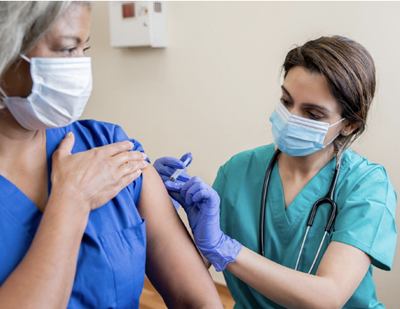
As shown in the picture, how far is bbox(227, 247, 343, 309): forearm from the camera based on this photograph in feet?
3.94

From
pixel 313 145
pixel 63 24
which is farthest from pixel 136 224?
pixel 313 145

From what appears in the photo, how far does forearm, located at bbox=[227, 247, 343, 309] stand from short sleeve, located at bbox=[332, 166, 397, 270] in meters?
0.16

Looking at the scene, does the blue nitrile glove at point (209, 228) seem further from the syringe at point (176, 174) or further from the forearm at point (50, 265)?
the forearm at point (50, 265)

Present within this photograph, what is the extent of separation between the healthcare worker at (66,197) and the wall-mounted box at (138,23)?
1.45 metres

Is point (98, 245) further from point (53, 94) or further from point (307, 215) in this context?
point (307, 215)

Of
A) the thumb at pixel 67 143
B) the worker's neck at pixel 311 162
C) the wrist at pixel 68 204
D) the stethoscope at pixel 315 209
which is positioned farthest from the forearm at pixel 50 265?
the worker's neck at pixel 311 162

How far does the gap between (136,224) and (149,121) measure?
1.72 metres

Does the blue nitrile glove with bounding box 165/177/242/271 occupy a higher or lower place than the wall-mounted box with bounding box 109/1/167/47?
lower

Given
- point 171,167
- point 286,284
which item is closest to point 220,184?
point 171,167

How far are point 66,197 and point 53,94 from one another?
219 millimetres

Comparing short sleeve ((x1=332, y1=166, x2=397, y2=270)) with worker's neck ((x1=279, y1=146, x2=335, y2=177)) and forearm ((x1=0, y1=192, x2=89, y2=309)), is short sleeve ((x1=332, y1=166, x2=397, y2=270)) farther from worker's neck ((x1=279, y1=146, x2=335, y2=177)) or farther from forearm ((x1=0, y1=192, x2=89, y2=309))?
forearm ((x1=0, y1=192, x2=89, y2=309))

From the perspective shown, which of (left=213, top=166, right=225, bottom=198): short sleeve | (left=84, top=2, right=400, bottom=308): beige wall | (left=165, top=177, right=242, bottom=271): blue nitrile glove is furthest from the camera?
(left=84, top=2, right=400, bottom=308): beige wall

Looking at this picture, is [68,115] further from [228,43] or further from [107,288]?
[228,43]

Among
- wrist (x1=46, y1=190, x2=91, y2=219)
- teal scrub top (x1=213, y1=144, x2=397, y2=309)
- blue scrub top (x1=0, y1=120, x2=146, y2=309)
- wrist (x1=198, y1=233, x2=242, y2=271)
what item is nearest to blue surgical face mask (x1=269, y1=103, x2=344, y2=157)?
teal scrub top (x1=213, y1=144, x2=397, y2=309)
